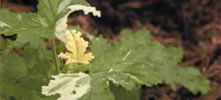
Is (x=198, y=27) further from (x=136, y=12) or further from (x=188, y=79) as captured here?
(x=188, y=79)

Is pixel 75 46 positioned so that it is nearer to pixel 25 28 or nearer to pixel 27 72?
pixel 25 28

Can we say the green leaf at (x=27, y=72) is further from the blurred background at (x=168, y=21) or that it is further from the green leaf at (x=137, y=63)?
the blurred background at (x=168, y=21)

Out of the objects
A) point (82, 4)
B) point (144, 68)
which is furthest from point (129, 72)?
point (82, 4)

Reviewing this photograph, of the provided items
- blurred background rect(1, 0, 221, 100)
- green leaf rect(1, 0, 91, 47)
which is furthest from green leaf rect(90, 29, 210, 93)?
blurred background rect(1, 0, 221, 100)

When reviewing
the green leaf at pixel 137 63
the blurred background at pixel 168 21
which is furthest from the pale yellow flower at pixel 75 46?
the blurred background at pixel 168 21

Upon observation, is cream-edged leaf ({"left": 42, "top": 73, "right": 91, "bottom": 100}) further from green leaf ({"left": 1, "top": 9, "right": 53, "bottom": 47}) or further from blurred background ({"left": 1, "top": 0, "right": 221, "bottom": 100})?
blurred background ({"left": 1, "top": 0, "right": 221, "bottom": 100})

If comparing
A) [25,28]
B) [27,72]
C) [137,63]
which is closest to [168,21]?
[27,72]
